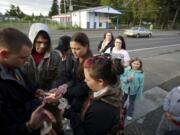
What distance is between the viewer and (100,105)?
6.95 feet

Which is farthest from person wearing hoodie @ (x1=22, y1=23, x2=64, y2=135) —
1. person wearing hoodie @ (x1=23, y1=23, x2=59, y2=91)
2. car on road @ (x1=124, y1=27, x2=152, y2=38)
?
car on road @ (x1=124, y1=27, x2=152, y2=38)

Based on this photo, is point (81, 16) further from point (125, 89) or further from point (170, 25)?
point (125, 89)

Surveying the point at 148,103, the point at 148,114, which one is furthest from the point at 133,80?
the point at 148,103

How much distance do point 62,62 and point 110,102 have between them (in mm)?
1574

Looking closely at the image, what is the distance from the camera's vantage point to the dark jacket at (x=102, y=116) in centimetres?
209

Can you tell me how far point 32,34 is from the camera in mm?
3455

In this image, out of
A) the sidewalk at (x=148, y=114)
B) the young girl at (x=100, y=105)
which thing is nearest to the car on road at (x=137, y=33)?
the sidewalk at (x=148, y=114)

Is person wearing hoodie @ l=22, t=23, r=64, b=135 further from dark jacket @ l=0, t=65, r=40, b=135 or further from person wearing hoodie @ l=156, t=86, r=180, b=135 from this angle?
person wearing hoodie @ l=156, t=86, r=180, b=135

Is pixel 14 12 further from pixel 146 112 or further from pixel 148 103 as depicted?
pixel 146 112

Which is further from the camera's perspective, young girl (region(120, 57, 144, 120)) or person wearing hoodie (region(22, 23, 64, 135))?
young girl (region(120, 57, 144, 120))

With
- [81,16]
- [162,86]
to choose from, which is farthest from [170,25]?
[162,86]

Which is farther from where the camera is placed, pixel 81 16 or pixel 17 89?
pixel 81 16

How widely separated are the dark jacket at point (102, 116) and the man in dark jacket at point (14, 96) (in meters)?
0.44

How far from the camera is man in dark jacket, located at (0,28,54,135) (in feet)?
5.74
